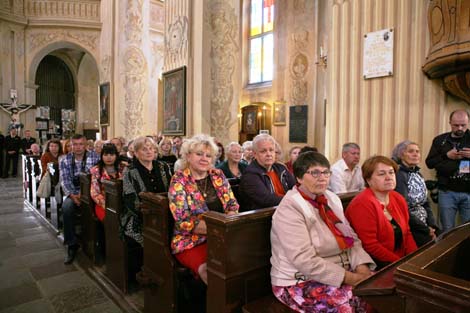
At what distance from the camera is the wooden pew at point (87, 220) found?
3603 mm

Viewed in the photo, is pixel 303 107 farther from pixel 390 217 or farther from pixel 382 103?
pixel 390 217

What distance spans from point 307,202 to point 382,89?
8.61 feet

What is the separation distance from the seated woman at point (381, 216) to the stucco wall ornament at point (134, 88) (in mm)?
7471

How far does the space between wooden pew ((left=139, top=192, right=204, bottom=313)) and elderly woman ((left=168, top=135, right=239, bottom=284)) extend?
0.07m

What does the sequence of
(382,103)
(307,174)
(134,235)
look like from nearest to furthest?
1. (307,174)
2. (134,235)
3. (382,103)

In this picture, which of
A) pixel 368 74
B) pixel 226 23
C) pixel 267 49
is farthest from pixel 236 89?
pixel 267 49

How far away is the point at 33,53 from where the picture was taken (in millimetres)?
12312

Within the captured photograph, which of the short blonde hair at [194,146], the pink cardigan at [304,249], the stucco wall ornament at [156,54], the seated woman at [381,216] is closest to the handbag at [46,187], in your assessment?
the short blonde hair at [194,146]

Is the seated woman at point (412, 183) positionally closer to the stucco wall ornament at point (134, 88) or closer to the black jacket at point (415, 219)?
the black jacket at point (415, 219)

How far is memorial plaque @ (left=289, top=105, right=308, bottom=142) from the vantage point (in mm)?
11172

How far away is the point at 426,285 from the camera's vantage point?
3.42ft

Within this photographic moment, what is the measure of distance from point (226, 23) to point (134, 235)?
4488mm

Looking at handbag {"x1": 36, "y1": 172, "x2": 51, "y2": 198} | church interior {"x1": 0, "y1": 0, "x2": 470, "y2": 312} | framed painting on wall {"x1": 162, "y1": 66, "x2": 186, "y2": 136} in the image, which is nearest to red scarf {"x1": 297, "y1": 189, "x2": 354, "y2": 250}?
church interior {"x1": 0, "y1": 0, "x2": 470, "y2": 312}

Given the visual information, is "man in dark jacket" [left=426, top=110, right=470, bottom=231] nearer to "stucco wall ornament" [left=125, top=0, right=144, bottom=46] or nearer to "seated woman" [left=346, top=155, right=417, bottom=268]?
"seated woman" [left=346, top=155, right=417, bottom=268]
